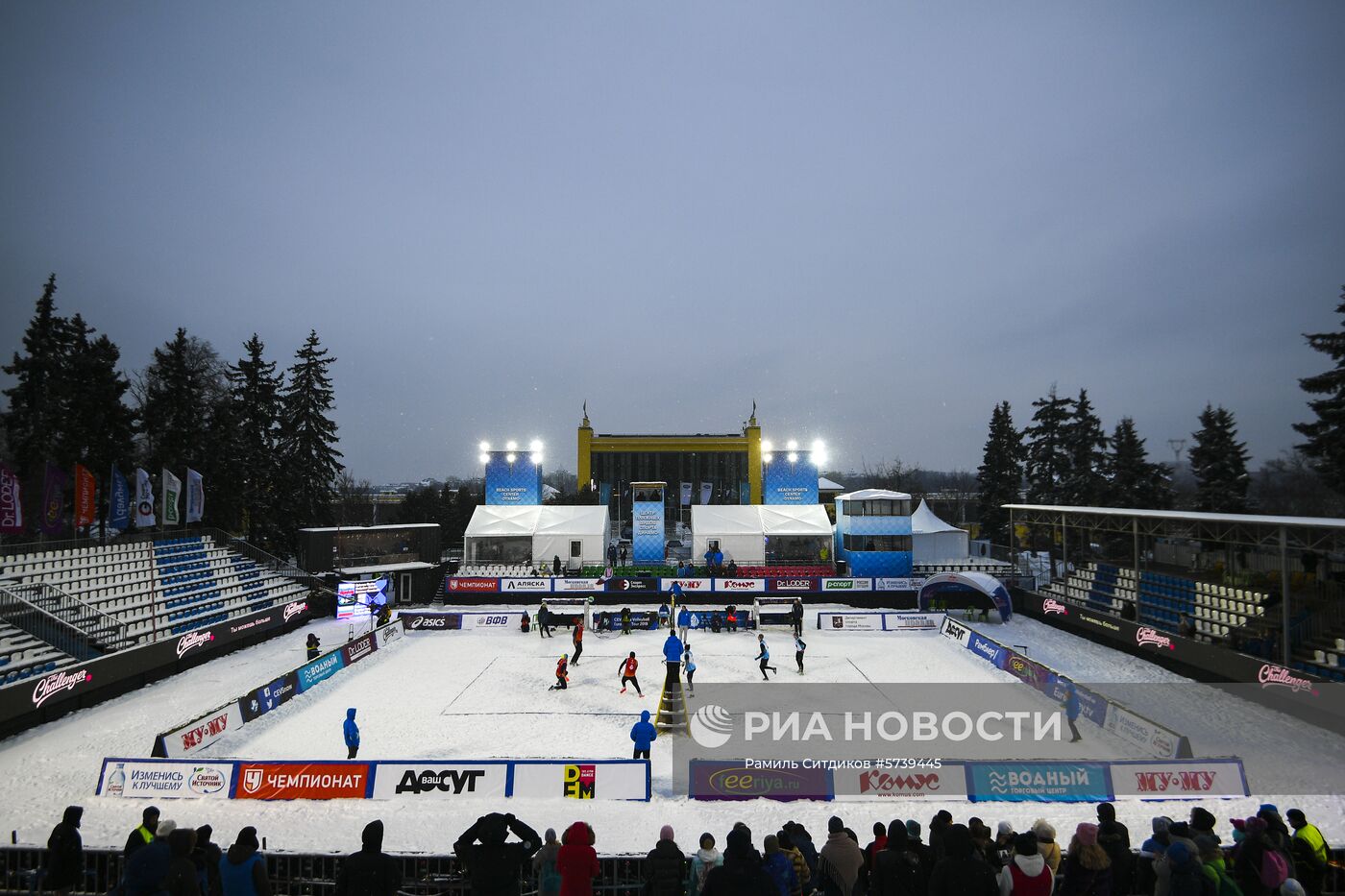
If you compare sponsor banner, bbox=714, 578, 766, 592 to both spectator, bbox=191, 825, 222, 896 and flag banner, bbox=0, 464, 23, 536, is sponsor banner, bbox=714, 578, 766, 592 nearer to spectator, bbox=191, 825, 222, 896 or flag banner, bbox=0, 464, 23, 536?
flag banner, bbox=0, 464, 23, 536

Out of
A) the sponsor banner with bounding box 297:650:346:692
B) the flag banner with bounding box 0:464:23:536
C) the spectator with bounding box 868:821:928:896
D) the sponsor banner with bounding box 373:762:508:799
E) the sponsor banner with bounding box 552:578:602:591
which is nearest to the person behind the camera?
the spectator with bounding box 868:821:928:896

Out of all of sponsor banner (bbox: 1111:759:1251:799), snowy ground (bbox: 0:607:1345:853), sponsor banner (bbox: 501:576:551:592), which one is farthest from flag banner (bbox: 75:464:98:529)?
sponsor banner (bbox: 1111:759:1251:799)

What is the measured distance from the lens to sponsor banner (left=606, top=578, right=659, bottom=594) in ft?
104

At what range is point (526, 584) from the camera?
31.9 meters

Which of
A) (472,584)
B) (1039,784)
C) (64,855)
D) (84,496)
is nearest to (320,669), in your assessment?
(84,496)

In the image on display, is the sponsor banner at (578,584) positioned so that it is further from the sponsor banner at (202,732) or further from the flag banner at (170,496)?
the sponsor banner at (202,732)

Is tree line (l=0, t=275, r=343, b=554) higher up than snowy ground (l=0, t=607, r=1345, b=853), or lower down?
higher up

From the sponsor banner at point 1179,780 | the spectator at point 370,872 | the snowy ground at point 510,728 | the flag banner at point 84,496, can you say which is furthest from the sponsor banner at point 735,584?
the spectator at point 370,872

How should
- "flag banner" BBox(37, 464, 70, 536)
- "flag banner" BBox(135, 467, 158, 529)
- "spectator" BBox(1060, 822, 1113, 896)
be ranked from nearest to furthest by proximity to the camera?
"spectator" BBox(1060, 822, 1113, 896), "flag banner" BBox(37, 464, 70, 536), "flag banner" BBox(135, 467, 158, 529)

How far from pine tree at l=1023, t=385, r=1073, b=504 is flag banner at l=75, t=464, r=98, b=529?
177 ft

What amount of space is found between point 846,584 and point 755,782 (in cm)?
2236

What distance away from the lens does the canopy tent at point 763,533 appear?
117ft

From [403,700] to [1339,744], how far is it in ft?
70.1

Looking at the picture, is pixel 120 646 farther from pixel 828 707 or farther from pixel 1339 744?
pixel 1339 744
